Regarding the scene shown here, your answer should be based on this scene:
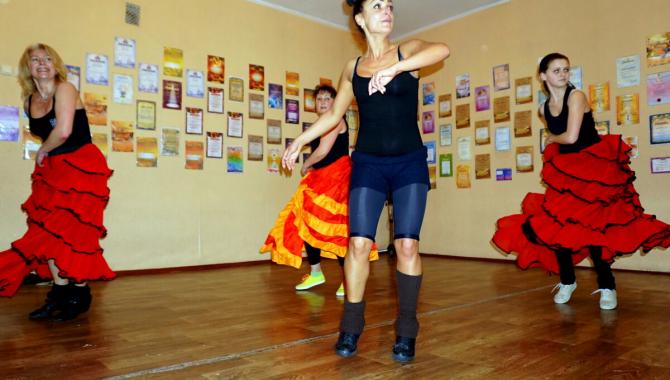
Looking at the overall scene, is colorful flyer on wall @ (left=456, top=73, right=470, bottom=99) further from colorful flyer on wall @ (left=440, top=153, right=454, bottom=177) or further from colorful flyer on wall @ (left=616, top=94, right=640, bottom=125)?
colorful flyer on wall @ (left=616, top=94, right=640, bottom=125)

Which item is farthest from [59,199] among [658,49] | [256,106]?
[658,49]

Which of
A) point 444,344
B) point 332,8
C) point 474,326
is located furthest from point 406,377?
point 332,8

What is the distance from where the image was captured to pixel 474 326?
2.37 metres

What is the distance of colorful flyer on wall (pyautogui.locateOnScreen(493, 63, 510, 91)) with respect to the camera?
5.36 meters

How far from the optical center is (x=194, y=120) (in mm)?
4938

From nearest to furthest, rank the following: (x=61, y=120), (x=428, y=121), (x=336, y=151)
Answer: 1. (x=61, y=120)
2. (x=336, y=151)
3. (x=428, y=121)

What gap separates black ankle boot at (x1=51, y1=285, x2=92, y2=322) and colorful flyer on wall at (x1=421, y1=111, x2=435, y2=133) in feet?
14.6

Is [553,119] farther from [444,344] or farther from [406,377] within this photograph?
[406,377]

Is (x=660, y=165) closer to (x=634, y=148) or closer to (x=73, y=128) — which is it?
(x=634, y=148)

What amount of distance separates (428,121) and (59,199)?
4.51m

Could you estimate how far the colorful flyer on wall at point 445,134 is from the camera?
5887 mm

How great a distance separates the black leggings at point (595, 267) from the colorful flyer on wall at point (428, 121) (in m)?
3.28

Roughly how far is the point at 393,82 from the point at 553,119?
1.50 meters

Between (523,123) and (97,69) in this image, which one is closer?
(97,69)
